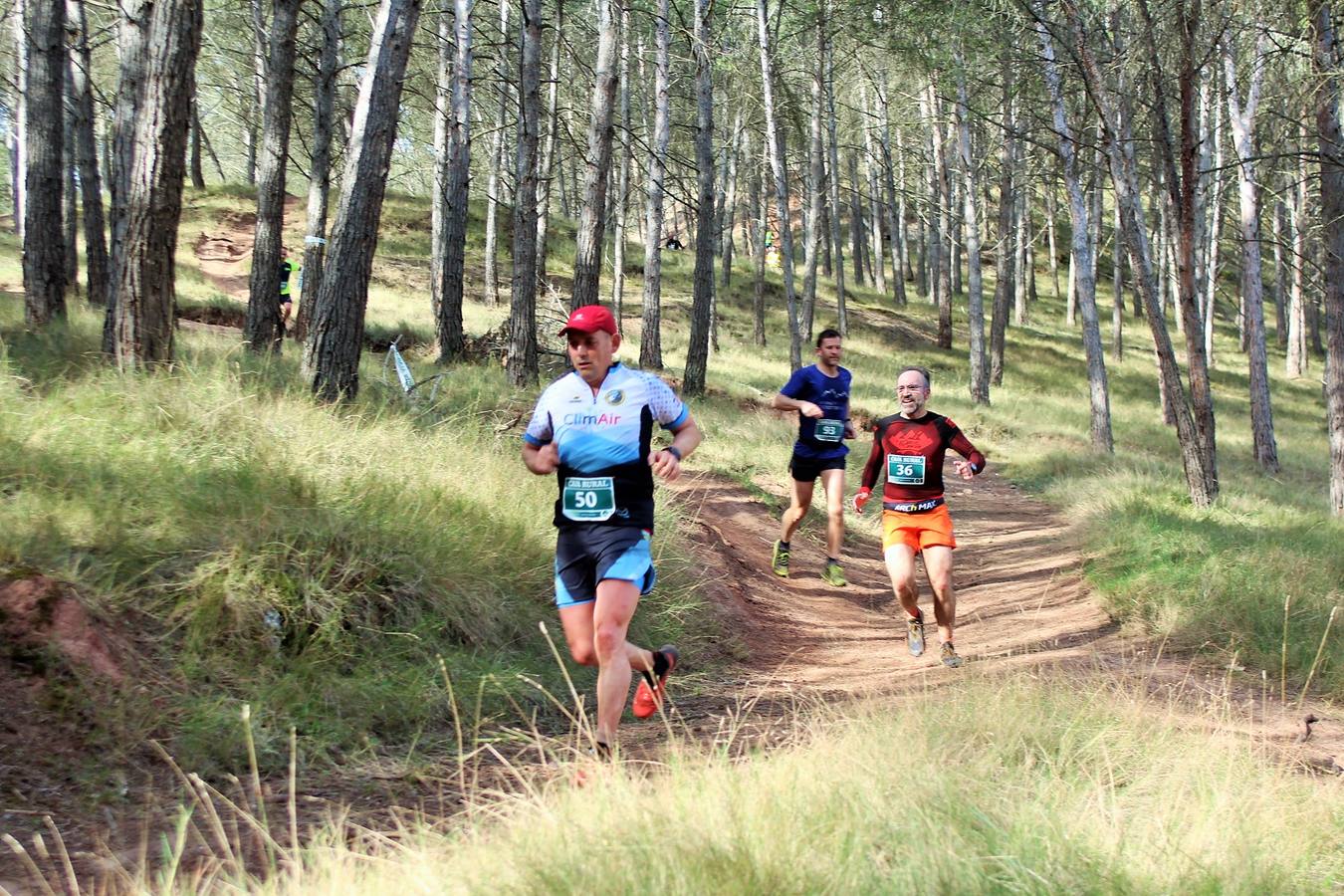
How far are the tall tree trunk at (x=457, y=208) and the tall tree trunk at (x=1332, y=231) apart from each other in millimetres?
11829

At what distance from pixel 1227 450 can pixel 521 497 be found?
23.8 meters

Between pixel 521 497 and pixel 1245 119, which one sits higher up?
pixel 1245 119

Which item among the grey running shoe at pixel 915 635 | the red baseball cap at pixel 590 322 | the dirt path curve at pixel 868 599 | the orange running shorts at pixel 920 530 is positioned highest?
the red baseball cap at pixel 590 322

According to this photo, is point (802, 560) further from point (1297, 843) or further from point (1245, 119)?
point (1245, 119)

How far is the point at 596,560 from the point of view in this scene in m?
5.08

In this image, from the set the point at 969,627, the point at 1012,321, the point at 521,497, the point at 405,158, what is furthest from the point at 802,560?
the point at 405,158

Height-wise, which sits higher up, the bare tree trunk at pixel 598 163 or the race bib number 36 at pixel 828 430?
the bare tree trunk at pixel 598 163

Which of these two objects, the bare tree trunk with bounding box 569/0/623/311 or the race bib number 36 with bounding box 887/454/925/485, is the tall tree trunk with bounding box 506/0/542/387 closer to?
the bare tree trunk with bounding box 569/0/623/311

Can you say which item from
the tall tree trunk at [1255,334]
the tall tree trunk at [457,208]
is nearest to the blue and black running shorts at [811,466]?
the tall tree trunk at [457,208]

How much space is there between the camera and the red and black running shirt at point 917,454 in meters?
7.67

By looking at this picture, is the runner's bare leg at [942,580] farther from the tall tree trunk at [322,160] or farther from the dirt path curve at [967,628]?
the tall tree trunk at [322,160]

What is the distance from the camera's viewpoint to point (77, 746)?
15.1 ft

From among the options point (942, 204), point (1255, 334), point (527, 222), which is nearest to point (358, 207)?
point (527, 222)

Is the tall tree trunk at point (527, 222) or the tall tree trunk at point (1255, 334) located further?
the tall tree trunk at point (1255, 334)
